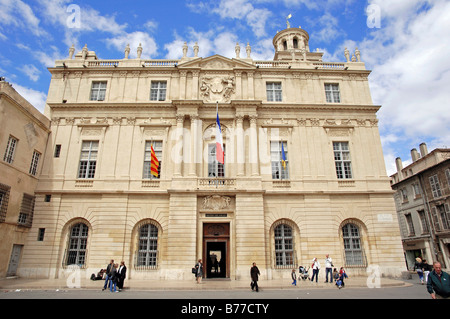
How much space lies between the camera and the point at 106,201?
68.0ft

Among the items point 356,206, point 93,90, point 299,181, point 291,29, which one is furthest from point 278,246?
point 291,29

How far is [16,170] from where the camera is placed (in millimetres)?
19062

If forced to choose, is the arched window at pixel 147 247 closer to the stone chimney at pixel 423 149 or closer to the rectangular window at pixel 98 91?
the rectangular window at pixel 98 91

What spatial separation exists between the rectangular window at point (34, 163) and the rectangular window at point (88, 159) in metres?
3.04

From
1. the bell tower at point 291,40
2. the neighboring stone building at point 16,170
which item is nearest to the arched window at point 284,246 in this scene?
the neighboring stone building at point 16,170

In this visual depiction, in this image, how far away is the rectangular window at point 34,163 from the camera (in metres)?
20.9

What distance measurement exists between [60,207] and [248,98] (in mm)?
16505

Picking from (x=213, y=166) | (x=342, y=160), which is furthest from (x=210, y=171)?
(x=342, y=160)

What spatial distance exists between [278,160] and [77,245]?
16129mm

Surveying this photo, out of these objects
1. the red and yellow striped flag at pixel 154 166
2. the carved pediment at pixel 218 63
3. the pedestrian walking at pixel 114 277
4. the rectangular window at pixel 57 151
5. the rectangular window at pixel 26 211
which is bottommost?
the pedestrian walking at pixel 114 277

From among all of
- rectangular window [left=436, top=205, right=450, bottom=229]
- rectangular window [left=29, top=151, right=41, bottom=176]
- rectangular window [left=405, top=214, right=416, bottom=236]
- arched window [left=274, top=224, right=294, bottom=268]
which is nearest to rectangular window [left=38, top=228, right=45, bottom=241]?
rectangular window [left=29, top=151, right=41, bottom=176]

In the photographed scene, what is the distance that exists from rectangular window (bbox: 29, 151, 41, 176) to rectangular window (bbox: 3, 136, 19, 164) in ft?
5.94

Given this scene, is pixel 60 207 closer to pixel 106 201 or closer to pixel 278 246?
pixel 106 201

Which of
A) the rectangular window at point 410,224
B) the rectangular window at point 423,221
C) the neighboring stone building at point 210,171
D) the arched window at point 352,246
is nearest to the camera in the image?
the neighboring stone building at point 210,171
